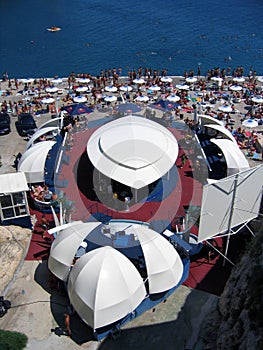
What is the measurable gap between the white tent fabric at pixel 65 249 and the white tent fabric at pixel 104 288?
913mm

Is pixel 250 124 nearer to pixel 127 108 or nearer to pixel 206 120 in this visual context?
pixel 206 120

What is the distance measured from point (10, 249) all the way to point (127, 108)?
2017cm

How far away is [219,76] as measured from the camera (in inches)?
1836

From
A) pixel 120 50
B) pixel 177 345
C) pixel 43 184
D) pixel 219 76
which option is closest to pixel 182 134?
pixel 43 184

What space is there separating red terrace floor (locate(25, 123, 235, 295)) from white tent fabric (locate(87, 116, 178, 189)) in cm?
188

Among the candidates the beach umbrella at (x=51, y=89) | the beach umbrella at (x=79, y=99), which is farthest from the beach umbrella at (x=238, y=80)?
the beach umbrella at (x=51, y=89)

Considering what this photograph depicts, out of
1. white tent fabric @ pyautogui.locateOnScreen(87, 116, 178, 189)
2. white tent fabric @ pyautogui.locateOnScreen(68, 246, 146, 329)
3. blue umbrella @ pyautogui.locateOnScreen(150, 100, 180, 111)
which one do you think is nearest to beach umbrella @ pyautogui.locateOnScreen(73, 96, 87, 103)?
blue umbrella @ pyautogui.locateOnScreen(150, 100, 180, 111)

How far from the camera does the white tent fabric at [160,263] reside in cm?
1875

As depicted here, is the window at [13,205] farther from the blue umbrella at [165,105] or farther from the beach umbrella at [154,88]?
the beach umbrella at [154,88]

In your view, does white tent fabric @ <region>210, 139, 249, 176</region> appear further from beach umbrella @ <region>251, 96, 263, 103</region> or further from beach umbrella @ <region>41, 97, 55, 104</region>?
beach umbrella @ <region>41, 97, 55, 104</region>

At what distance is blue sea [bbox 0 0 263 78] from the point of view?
62.2 m

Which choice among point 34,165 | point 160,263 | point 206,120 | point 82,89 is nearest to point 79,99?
point 82,89

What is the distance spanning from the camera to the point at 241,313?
47.1ft

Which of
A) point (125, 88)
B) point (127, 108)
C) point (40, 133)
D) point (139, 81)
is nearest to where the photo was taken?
point (40, 133)
